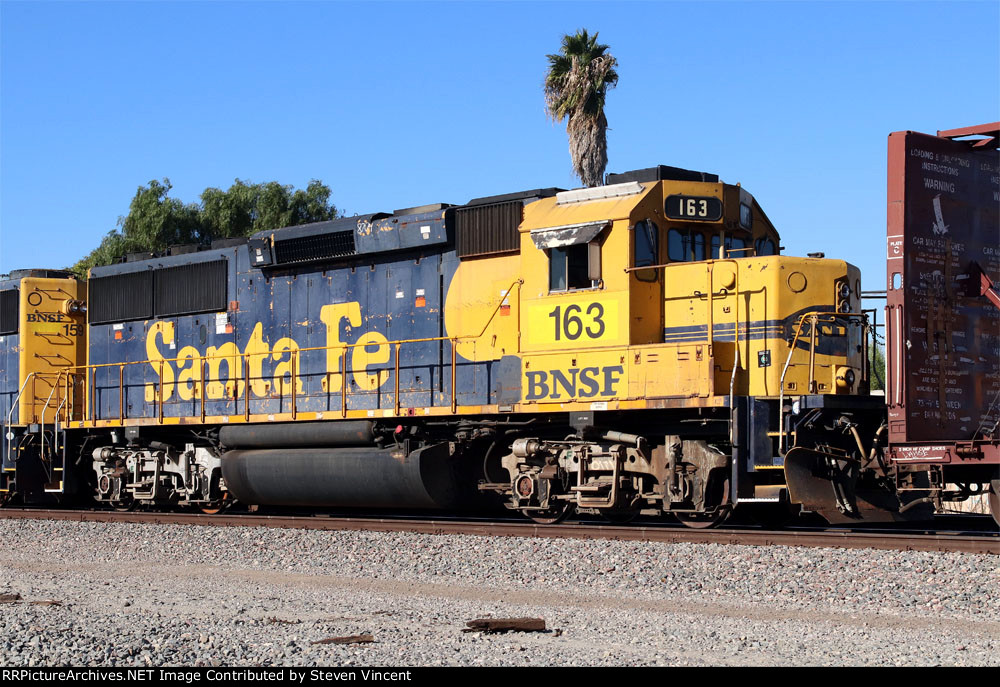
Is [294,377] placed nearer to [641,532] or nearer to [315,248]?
[315,248]

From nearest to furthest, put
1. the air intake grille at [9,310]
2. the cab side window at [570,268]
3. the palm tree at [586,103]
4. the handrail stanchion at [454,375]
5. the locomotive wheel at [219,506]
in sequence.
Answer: the cab side window at [570,268], the handrail stanchion at [454,375], the locomotive wheel at [219,506], the air intake grille at [9,310], the palm tree at [586,103]

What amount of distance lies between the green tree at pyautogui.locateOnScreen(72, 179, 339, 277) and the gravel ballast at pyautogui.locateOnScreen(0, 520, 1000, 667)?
1030 inches

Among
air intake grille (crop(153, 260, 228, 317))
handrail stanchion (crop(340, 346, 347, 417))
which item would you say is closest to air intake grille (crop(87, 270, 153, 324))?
air intake grille (crop(153, 260, 228, 317))

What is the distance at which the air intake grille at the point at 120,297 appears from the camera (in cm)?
1684

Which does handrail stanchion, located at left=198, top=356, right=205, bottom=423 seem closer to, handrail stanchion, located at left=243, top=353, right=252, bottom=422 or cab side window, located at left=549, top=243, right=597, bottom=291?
handrail stanchion, located at left=243, top=353, right=252, bottom=422

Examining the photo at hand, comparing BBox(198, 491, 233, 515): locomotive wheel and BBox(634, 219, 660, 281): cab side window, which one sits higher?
BBox(634, 219, 660, 281): cab side window

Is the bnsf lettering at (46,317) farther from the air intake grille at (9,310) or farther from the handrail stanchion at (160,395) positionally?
the handrail stanchion at (160,395)

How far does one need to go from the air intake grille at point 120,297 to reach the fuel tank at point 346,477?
3293 millimetres

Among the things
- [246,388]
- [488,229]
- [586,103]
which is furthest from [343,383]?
[586,103]

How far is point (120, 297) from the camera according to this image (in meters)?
17.2

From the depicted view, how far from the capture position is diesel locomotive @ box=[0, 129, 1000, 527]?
36.1 feet

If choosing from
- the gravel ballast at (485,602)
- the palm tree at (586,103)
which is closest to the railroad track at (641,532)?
the gravel ballast at (485,602)

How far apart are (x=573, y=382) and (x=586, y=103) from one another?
19.8 m

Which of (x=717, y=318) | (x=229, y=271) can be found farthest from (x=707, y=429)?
(x=229, y=271)
